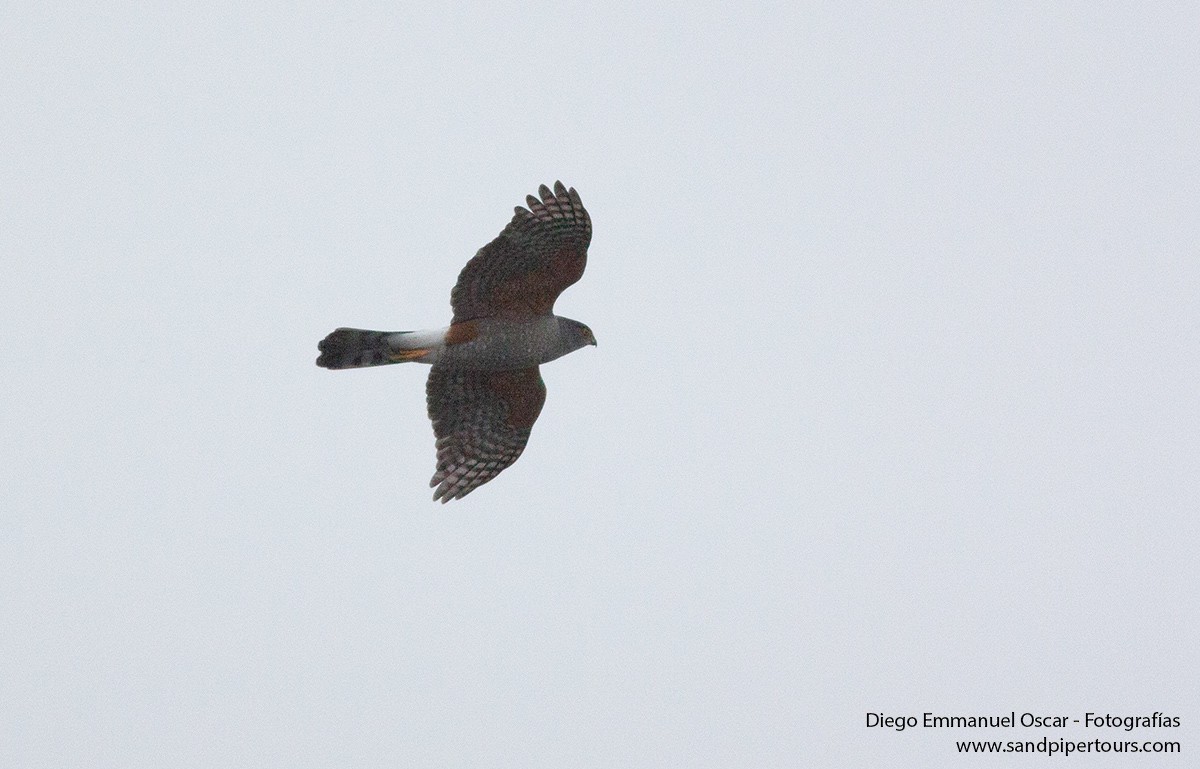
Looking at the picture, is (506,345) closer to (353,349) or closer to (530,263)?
(530,263)

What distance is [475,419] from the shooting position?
514 inches

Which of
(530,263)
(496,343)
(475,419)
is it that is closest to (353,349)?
(496,343)

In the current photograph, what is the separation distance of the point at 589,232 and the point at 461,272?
44.0 inches

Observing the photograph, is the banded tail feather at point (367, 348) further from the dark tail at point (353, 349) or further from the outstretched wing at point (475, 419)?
the outstretched wing at point (475, 419)

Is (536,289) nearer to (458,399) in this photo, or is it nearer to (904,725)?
(458,399)

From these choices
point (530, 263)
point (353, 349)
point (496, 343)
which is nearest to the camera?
point (530, 263)

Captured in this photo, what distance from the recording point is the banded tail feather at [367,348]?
39.9 feet

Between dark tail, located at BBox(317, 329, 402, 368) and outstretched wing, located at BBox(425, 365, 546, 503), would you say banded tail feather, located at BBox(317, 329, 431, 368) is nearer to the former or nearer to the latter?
dark tail, located at BBox(317, 329, 402, 368)

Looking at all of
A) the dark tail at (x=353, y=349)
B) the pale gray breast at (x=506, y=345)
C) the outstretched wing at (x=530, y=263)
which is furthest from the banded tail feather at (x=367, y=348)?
the outstretched wing at (x=530, y=263)

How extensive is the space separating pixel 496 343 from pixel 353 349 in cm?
118

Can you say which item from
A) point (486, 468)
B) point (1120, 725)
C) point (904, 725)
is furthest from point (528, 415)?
point (1120, 725)

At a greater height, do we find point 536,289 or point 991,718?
point 536,289

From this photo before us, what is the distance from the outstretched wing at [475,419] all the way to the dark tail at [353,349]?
692 mm

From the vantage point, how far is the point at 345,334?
12211 mm
